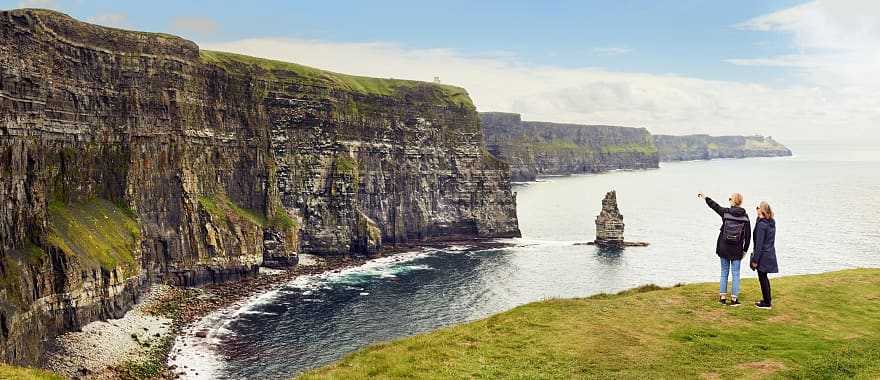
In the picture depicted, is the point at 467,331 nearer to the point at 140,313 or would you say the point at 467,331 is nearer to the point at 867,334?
the point at 867,334

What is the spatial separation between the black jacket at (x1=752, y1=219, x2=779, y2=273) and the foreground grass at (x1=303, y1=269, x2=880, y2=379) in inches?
81.0

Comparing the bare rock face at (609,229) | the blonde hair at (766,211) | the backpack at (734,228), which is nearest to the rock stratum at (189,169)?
the bare rock face at (609,229)

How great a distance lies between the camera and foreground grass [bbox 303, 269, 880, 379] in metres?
20.5

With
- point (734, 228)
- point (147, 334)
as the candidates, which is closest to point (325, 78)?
point (147, 334)

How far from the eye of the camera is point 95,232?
67.0 meters

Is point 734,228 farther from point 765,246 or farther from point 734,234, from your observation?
point 765,246

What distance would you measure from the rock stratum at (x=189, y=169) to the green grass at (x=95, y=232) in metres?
0.22

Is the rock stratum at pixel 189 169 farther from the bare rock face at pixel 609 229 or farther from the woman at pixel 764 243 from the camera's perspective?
the woman at pixel 764 243

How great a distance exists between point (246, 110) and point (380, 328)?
48178 mm

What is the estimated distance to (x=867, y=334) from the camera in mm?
22672

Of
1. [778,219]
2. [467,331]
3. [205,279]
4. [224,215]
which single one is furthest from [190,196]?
[778,219]

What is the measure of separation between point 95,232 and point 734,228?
63.2 metres

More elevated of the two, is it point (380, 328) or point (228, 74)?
point (228, 74)

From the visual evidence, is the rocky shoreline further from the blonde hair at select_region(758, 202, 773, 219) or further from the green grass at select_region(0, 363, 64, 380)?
the blonde hair at select_region(758, 202, 773, 219)
